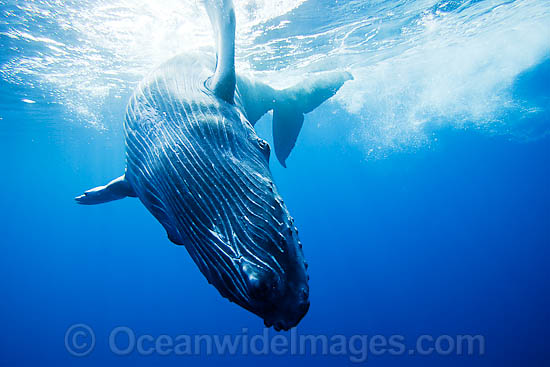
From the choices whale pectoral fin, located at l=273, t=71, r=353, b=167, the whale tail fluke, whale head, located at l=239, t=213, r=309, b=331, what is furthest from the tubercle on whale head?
whale pectoral fin, located at l=273, t=71, r=353, b=167

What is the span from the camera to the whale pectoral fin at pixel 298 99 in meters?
4.06

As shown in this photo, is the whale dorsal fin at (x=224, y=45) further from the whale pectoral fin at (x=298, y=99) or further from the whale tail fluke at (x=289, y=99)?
the whale pectoral fin at (x=298, y=99)

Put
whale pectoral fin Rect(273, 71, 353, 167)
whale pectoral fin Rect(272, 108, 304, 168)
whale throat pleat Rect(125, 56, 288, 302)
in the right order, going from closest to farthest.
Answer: whale throat pleat Rect(125, 56, 288, 302) → whale pectoral fin Rect(273, 71, 353, 167) → whale pectoral fin Rect(272, 108, 304, 168)

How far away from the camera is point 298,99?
13.4 ft

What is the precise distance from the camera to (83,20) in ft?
35.3

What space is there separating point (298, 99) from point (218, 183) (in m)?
2.96

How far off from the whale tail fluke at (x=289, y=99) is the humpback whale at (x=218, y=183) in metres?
1.06

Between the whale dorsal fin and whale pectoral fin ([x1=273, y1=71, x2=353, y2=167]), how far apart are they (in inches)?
78.5

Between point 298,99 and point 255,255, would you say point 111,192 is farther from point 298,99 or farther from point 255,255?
point 255,255

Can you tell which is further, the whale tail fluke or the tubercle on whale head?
the whale tail fluke

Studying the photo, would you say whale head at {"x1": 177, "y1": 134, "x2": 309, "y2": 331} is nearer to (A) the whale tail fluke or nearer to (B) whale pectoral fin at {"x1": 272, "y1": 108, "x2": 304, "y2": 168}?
(A) the whale tail fluke

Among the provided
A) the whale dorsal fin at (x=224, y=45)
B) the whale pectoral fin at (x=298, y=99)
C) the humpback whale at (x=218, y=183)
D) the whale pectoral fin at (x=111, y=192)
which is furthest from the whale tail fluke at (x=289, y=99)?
the whale pectoral fin at (x=111, y=192)

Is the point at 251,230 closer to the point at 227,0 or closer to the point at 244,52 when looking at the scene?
the point at 227,0

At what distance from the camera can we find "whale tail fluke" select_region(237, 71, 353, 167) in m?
3.75
